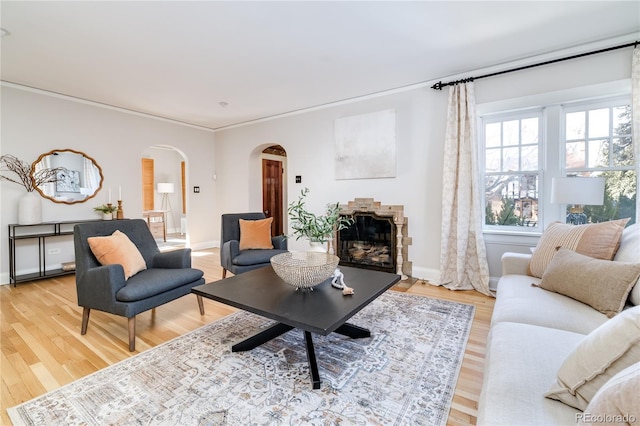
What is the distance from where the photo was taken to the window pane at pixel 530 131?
343 centimetres

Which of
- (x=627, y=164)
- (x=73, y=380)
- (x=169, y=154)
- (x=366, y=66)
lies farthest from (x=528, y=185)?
(x=169, y=154)

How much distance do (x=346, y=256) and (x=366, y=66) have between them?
2.56 m

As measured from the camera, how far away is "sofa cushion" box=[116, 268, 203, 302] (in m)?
2.16

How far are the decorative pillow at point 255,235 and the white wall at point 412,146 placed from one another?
1.19 metres

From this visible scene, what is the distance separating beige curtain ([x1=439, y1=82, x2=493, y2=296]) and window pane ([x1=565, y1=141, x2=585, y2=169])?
2.85ft

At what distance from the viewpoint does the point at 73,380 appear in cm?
180

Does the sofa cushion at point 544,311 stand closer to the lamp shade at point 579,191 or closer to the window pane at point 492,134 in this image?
the lamp shade at point 579,191

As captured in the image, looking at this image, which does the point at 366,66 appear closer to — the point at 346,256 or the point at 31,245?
the point at 346,256

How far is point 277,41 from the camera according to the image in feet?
9.15

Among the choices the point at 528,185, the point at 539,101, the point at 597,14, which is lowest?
the point at 528,185

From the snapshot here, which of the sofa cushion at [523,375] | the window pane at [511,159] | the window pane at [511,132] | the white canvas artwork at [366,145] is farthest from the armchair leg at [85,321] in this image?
the window pane at [511,132]

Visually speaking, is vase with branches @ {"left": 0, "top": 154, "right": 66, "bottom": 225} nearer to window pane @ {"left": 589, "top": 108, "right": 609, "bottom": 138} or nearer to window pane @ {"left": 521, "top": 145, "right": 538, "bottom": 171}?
window pane @ {"left": 521, "top": 145, "right": 538, "bottom": 171}

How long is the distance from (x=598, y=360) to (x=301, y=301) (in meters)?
1.35

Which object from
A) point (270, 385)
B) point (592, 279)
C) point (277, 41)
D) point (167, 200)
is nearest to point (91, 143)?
point (277, 41)
